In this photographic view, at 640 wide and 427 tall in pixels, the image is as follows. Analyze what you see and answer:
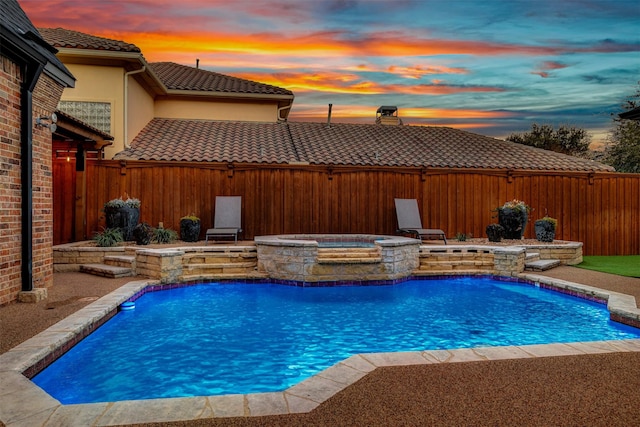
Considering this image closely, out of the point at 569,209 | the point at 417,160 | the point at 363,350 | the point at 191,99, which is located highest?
the point at 191,99

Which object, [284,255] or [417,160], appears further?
[417,160]

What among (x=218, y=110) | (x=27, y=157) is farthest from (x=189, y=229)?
(x=218, y=110)

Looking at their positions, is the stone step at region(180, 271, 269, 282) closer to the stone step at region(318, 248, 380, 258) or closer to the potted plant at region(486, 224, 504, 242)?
the stone step at region(318, 248, 380, 258)

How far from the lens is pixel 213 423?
8.68ft

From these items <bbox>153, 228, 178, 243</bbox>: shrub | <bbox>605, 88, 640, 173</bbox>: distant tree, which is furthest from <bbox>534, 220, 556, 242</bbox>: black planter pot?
<bbox>605, 88, 640, 173</bbox>: distant tree

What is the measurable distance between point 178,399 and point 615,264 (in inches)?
433

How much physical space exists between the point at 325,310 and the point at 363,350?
181cm

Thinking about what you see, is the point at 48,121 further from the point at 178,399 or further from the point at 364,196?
the point at 364,196

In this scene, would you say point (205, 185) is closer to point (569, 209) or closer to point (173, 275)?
point (173, 275)

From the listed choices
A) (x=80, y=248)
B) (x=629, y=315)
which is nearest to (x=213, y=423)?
(x=629, y=315)

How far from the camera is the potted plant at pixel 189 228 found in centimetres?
1060

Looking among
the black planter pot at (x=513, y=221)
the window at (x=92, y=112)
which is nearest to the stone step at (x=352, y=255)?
the black planter pot at (x=513, y=221)

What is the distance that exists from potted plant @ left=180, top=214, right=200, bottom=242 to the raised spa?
244cm

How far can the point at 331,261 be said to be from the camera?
8.42 m
